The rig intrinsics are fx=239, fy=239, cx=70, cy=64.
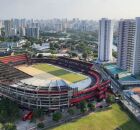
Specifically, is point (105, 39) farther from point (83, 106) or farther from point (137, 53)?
point (83, 106)

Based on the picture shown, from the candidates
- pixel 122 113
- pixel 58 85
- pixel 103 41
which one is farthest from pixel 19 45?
pixel 122 113

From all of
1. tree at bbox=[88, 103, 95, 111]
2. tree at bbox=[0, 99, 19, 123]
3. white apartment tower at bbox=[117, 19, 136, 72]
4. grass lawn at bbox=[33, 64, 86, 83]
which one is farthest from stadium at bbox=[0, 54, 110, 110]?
white apartment tower at bbox=[117, 19, 136, 72]

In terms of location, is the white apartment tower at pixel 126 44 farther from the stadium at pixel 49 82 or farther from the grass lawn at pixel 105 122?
the grass lawn at pixel 105 122

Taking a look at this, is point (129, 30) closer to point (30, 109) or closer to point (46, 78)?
point (46, 78)

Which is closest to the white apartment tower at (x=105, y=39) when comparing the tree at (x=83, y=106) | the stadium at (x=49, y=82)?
the stadium at (x=49, y=82)

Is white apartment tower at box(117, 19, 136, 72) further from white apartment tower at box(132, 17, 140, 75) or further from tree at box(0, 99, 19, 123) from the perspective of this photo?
tree at box(0, 99, 19, 123)
